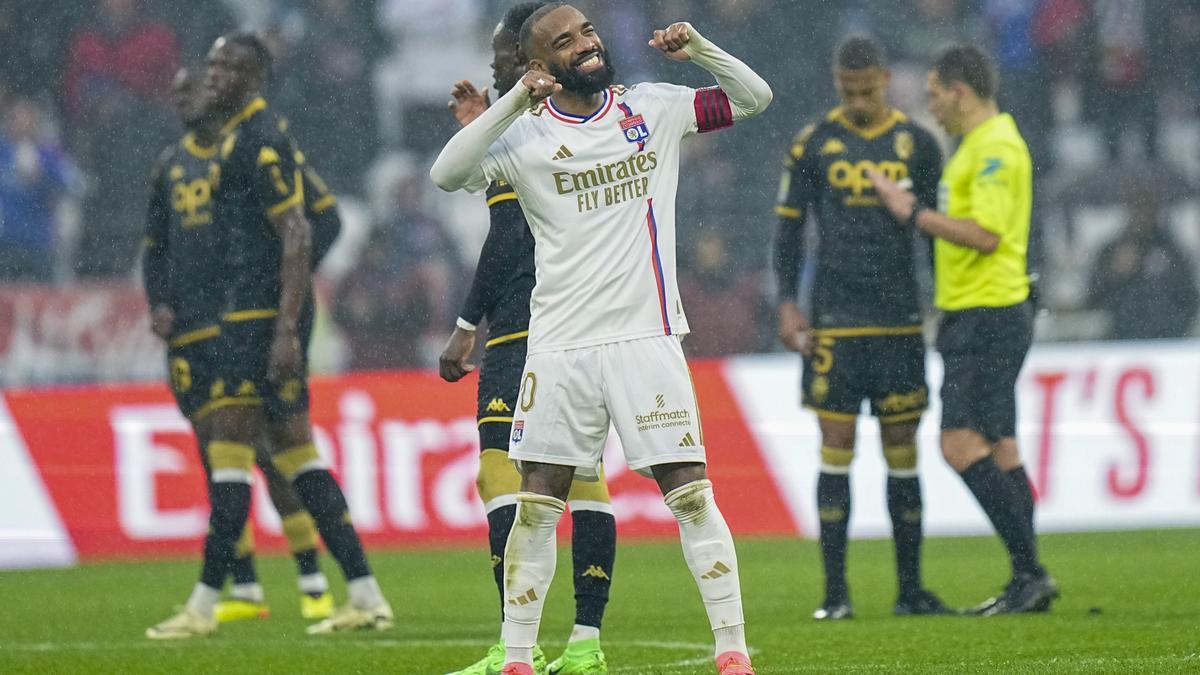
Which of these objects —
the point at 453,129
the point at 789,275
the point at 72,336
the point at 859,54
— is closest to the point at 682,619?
the point at 789,275

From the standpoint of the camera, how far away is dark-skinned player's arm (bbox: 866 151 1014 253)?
7.64 meters

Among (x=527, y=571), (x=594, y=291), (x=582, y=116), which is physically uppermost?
(x=582, y=116)

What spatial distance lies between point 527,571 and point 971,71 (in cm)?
363

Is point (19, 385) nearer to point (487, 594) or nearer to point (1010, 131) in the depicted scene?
point (487, 594)

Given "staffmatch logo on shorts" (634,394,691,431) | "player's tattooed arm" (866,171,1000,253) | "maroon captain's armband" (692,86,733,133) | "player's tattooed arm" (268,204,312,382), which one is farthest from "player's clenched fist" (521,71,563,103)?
"player's tattooed arm" (866,171,1000,253)

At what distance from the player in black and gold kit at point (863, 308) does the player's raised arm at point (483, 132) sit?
2.99m

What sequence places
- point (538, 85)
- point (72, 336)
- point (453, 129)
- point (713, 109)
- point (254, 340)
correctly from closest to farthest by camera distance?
point (538, 85) → point (713, 109) → point (254, 340) → point (72, 336) → point (453, 129)

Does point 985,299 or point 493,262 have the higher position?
point 493,262

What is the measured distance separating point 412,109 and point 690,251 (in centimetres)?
307

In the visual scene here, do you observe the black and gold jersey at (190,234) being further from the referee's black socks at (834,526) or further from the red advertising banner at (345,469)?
the red advertising banner at (345,469)

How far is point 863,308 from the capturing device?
7.85 meters

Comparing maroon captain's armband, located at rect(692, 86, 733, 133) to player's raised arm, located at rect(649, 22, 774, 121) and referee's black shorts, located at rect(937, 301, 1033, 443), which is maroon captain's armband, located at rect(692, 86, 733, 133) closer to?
player's raised arm, located at rect(649, 22, 774, 121)

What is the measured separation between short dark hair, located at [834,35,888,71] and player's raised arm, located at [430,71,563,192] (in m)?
2.92

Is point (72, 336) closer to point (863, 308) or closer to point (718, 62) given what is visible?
point (863, 308)
